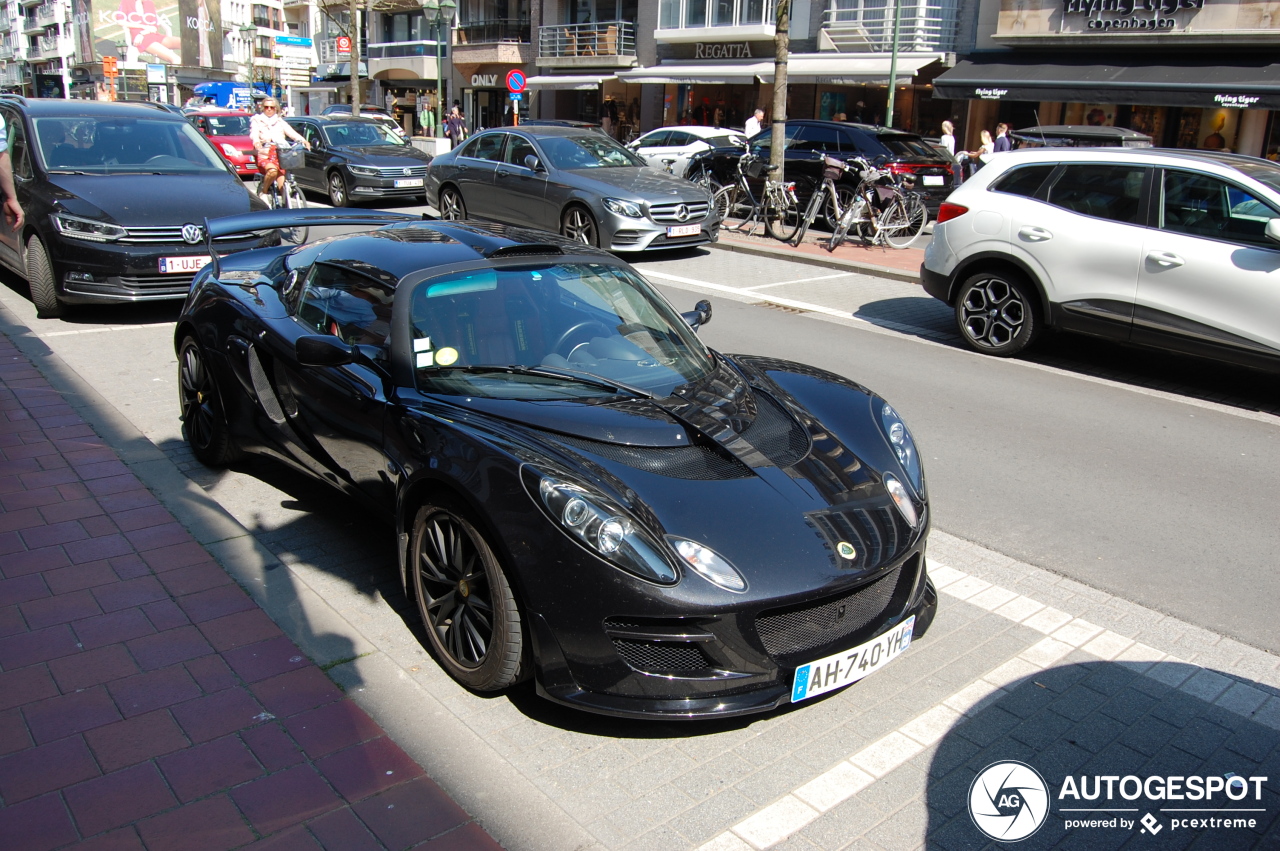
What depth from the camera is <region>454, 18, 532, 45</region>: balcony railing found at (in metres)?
46.9

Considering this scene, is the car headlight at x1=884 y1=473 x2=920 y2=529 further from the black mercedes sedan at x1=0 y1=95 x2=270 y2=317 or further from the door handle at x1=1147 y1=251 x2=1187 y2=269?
the black mercedes sedan at x1=0 y1=95 x2=270 y2=317

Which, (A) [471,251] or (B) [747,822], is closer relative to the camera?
(B) [747,822]

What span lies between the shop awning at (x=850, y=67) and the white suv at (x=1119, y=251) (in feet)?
66.2

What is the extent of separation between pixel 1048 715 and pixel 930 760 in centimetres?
55

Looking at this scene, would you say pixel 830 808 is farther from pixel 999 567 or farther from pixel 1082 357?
pixel 1082 357

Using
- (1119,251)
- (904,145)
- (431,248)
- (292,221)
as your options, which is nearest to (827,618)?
(431,248)

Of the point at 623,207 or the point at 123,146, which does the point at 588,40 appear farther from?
the point at 123,146

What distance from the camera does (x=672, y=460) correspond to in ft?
11.4

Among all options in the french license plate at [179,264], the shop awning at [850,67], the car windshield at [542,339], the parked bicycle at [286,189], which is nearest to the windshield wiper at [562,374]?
the car windshield at [542,339]

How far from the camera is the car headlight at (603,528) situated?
9.84 ft

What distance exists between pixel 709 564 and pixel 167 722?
1816 mm

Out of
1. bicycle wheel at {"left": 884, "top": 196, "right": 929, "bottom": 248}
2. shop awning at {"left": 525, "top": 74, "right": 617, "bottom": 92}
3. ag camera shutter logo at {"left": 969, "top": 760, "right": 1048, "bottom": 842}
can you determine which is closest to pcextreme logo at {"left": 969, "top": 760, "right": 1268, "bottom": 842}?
ag camera shutter logo at {"left": 969, "top": 760, "right": 1048, "bottom": 842}

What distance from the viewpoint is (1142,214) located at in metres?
8.05

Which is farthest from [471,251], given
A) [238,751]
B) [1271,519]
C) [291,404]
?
[1271,519]
